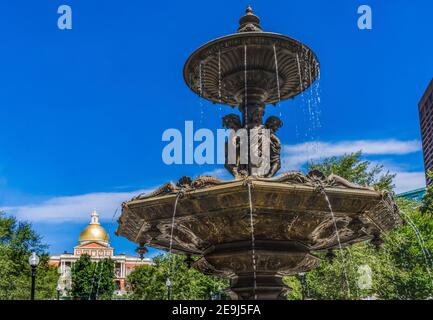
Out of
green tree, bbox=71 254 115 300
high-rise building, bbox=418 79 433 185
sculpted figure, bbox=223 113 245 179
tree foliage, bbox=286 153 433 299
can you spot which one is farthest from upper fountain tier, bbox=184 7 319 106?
green tree, bbox=71 254 115 300

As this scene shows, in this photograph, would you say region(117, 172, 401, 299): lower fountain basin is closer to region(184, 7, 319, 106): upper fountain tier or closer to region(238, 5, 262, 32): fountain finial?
region(184, 7, 319, 106): upper fountain tier

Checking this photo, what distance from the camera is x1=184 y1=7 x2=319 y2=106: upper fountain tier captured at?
912 cm

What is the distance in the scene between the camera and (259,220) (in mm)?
7855

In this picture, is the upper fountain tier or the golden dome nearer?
the upper fountain tier

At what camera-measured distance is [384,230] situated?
30.1ft

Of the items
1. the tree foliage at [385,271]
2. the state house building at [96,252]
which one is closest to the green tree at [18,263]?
the tree foliage at [385,271]

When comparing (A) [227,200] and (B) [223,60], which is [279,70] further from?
(A) [227,200]

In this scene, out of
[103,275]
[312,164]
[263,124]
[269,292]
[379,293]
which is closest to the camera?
[269,292]

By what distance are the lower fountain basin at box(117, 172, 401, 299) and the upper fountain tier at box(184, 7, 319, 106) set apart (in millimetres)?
2542

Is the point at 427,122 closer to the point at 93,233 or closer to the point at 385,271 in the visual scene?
the point at 385,271

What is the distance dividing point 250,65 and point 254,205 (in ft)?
10.1

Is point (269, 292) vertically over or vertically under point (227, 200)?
under
